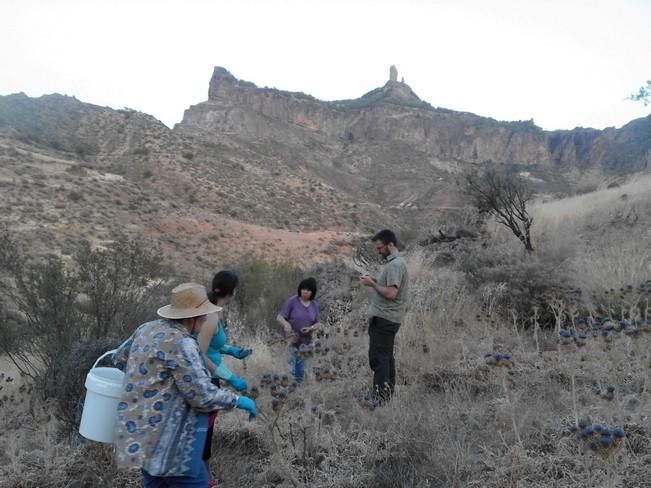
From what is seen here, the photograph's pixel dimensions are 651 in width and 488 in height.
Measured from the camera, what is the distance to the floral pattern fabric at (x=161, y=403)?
7.20 ft

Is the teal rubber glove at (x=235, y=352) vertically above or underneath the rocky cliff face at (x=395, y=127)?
underneath

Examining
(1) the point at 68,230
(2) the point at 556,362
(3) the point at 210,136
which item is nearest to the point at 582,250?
(2) the point at 556,362

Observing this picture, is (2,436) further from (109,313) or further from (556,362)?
(556,362)

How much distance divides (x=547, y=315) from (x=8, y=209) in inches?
848

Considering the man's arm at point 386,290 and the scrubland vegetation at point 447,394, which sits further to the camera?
the man's arm at point 386,290

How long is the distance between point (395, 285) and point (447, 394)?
0.97m

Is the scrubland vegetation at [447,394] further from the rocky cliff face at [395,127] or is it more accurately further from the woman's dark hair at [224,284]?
the rocky cliff face at [395,127]

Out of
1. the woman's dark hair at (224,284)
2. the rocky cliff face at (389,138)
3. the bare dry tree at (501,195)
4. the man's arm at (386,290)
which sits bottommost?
the man's arm at (386,290)

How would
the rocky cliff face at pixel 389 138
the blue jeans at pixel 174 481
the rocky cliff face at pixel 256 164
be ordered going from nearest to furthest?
the blue jeans at pixel 174 481 → the rocky cliff face at pixel 256 164 → the rocky cliff face at pixel 389 138

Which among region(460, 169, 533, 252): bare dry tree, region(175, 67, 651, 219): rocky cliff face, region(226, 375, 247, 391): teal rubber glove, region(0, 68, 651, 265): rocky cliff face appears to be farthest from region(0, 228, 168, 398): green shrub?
region(175, 67, 651, 219): rocky cliff face

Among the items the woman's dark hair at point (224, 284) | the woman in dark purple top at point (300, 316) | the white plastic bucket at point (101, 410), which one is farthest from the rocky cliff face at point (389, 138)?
the white plastic bucket at point (101, 410)

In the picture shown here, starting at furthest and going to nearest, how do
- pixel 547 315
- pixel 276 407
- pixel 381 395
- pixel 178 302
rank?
pixel 547 315, pixel 381 395, pixel 276 407, pixel 178 302

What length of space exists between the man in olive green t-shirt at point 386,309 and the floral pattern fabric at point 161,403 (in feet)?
6.85

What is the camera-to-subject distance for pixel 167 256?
805 inches
